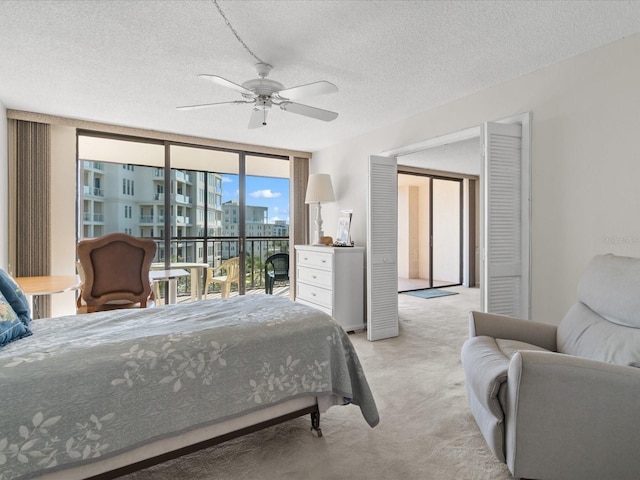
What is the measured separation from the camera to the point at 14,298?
1.79 meters

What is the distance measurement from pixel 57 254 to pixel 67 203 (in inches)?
23.5

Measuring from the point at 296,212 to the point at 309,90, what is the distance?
323cm

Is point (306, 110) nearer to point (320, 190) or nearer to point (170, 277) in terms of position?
point (320, 190)

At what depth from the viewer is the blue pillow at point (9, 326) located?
1526mm

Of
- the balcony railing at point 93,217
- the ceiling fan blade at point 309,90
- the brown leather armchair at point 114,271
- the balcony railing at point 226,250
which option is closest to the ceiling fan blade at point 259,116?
the ceiling fan blade at point 309,90

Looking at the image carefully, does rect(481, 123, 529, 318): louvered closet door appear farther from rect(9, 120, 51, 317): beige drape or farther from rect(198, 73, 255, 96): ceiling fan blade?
rect(9, 120, 51, 317): beige drape

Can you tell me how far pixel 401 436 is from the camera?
6.72 ft

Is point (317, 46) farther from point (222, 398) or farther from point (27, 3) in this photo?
point (222, 398)

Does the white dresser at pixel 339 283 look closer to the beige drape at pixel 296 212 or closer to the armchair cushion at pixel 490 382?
the beige drape at pixel 296 212

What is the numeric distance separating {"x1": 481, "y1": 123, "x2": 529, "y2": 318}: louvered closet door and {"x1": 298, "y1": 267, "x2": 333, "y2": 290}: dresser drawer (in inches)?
71.9

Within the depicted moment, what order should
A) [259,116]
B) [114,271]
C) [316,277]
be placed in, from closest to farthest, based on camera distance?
1. [259,116]
2. [114,271]
3. [316,277]

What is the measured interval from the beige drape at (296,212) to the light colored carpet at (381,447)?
2.82m

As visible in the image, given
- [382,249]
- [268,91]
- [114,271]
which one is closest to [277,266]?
[382,249]

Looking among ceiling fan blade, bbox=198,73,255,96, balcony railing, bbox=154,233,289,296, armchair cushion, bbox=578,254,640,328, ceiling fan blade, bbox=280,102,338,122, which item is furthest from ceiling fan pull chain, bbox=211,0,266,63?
balcony railing, bbox=154,233,289,296
